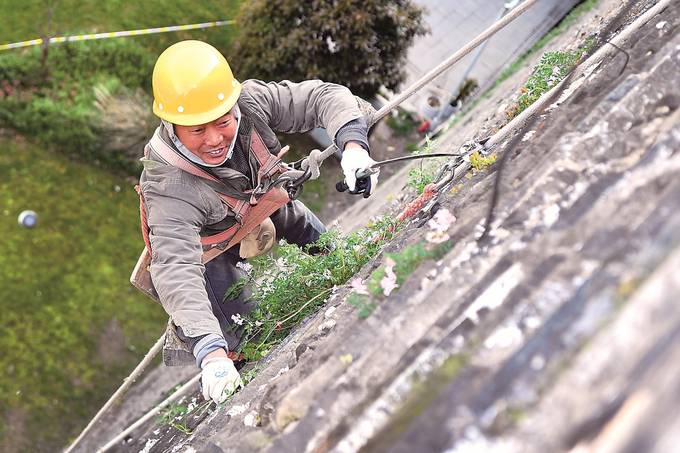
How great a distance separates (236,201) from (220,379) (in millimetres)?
1046

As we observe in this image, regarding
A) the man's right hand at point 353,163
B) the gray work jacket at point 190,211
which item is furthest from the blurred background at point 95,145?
the man's right hand at point 353,163

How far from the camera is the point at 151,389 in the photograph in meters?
6.47

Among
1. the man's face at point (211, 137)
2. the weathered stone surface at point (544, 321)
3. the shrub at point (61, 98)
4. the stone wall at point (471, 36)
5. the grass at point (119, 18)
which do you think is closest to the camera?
the weathered stone surface at point (544, 321)

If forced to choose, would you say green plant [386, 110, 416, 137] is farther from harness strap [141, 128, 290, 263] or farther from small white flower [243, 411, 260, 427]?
small white flower [243, 411, 260, 427]

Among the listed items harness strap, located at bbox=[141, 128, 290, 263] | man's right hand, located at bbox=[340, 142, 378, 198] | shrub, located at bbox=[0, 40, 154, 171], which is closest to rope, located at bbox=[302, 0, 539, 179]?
man's right hand, located at bbox=[340, 142, 378, 198]

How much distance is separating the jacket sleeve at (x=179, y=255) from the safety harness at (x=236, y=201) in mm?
142

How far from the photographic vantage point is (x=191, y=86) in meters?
3.27

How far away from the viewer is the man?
3236 mm

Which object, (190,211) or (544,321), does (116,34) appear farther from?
(544,321)

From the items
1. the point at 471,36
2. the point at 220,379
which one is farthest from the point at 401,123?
the point at 220,379

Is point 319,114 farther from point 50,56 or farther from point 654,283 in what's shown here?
point 50,56

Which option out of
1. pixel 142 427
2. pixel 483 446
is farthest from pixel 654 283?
pixel 142 427

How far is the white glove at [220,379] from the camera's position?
3.08 metres

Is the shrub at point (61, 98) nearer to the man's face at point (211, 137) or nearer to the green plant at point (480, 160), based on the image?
the man's face at point (211, 137)
